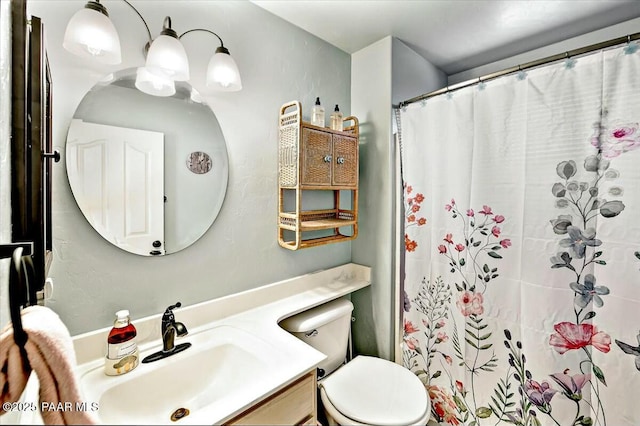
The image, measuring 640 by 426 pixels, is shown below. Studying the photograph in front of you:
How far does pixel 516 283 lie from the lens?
4.07 feet

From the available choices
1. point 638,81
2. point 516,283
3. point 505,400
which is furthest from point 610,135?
point 505,400

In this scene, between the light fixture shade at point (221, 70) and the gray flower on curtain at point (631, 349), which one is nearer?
the gray flower on curtain at point (631, 349)

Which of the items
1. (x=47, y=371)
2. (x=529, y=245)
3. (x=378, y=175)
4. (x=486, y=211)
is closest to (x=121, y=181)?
(x=47, y=371)

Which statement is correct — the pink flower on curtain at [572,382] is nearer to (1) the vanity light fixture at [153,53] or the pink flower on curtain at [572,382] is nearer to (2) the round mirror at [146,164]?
(2) the round mirror at [146,164]

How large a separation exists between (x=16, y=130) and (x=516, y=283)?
169 centimetres

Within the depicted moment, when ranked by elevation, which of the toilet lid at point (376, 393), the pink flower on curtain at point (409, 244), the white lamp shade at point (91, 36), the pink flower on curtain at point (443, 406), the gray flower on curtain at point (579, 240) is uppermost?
the white lamp shade at point (91, 36)

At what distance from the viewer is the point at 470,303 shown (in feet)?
4.51

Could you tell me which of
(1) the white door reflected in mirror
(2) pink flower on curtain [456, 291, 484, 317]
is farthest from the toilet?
(1) the white door reflected in mirror

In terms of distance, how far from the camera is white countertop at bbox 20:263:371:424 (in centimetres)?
77

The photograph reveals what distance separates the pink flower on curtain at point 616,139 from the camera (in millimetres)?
974

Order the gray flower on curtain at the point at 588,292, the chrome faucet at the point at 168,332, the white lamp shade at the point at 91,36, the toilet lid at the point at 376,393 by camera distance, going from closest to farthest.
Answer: the white lamp shade at the point at 91,36
the chrome faucet at the point at 168,332
the gray flower on curtain at the point at 588,292
the toilet lid at the point at 376,393

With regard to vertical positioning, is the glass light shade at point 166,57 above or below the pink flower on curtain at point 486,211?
above

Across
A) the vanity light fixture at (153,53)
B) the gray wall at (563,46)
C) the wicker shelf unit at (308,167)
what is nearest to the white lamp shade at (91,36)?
the vanity light fixture at (153,53)

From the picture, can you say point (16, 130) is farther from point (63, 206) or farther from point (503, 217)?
point (503, 217)
